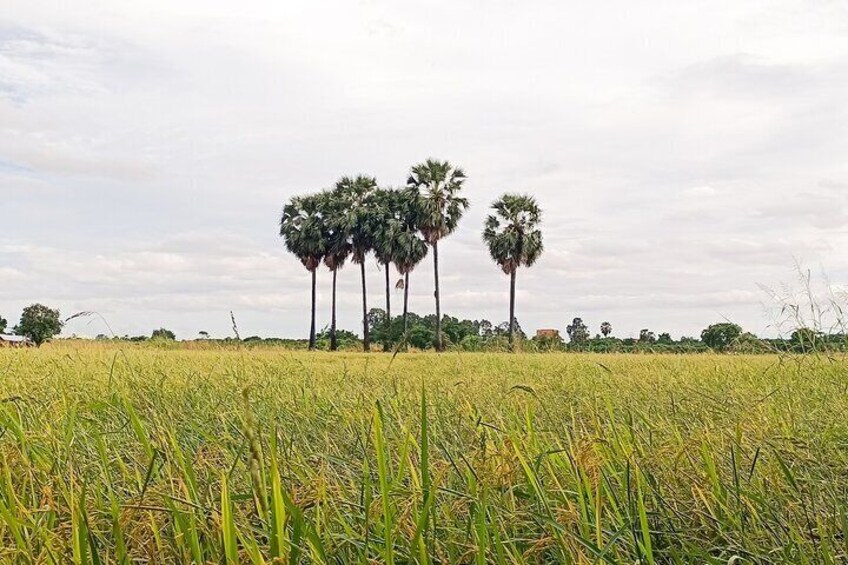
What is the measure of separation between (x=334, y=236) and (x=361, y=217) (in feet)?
8.96

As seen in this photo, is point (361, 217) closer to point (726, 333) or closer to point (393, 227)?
point (393, 227)

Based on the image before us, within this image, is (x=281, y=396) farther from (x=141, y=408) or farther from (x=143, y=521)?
(x=143, y=521)

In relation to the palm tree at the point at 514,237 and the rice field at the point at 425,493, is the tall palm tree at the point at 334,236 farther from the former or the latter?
the rice field at the point at 425,493

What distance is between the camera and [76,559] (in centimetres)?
180

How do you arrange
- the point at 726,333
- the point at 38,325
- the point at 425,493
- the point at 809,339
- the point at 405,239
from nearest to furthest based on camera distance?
1. the point at 425,493
2. the point at 809,339
3. the point at 726,333
4. the point at 38,325
5. the point at 405,239

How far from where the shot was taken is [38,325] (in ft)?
87.8

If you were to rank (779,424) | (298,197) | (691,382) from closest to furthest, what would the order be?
(779,424) → (691,382) → (298,197)

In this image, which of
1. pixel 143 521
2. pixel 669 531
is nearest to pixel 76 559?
pixel 143 521

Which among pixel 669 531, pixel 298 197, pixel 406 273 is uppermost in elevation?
pixel 298 197

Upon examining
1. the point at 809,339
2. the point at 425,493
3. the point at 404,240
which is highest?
the point at 404,240

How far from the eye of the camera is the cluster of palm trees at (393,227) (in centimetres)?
4262

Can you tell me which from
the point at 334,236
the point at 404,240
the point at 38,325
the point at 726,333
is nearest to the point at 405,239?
the point at 404,240

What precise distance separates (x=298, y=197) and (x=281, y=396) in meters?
45.0

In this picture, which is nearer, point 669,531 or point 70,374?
point 669,531
